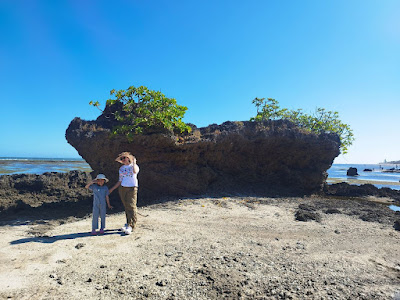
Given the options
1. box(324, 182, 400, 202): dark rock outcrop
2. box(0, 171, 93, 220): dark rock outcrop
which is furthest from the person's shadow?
Answer: box(324, 182, 400, 202): dark rock outcrop

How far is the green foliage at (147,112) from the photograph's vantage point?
10.9 metres

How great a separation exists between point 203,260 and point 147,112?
7720mm

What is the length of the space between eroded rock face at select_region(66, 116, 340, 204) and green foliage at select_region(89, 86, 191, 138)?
19.9 inches

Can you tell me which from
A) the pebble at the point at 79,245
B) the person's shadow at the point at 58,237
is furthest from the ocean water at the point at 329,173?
the pebble at the point at 79,245

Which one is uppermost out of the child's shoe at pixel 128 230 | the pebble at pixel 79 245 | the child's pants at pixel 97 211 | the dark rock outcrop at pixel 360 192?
the child's pants at pixel 97 211

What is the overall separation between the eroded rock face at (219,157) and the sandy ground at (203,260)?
4065 mm

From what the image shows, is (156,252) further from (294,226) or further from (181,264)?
(294,226)

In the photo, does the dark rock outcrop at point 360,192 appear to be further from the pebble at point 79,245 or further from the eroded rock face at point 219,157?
the pebble at point 79,245

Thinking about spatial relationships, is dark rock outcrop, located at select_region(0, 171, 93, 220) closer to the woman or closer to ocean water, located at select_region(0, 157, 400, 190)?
the woman

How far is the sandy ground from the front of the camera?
12.4 ft

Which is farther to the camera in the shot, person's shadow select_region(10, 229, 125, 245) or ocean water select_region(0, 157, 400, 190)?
ocean water select_region(0, 157, 400, 190)

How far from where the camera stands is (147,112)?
1090 cm

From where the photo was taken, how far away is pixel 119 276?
4.14 m

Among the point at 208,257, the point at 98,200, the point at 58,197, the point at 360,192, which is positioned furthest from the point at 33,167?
the point at 360,192
